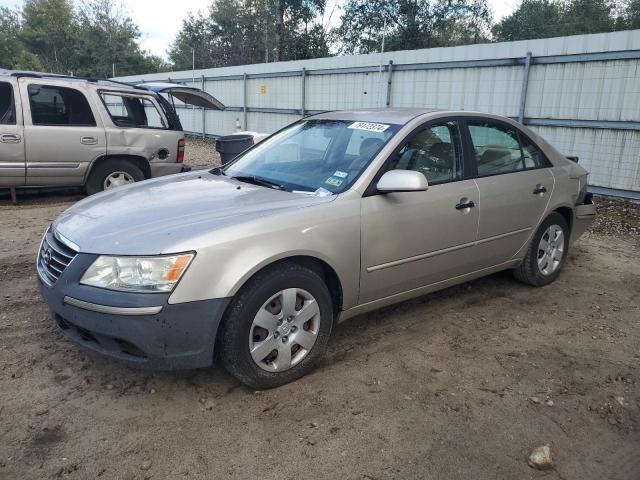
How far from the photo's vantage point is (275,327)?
120 inches

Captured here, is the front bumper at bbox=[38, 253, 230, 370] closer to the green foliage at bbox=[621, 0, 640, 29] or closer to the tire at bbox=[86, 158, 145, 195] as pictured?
the tire at bbox=[86, 158, 145, 195]

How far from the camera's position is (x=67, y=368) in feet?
10.8

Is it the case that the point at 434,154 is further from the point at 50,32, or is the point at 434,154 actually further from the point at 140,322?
the point at 50,32

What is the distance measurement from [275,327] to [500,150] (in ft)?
8.52

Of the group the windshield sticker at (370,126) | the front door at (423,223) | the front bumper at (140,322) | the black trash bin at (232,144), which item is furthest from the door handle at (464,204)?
the black trash bin at (232,144)

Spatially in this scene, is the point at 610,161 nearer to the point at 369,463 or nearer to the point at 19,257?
the point at 369,463

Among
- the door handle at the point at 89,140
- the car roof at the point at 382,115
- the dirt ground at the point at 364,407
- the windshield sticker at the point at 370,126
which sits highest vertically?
the car roof at the point at 382,115

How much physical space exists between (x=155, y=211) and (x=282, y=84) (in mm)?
12765

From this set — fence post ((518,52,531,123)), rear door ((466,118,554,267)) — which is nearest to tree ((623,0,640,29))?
fence post ((518,52,531,123))

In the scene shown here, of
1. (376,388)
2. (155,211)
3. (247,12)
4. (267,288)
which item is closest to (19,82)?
(155,211)

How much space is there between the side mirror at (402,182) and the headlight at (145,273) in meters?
1.33

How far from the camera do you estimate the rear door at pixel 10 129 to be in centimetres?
702

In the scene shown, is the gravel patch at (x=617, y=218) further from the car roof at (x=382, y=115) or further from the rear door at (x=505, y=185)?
the car roof at (x=382, y=115)

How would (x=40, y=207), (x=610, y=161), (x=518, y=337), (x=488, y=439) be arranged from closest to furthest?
1. (x=488, y=439)
2. (x=518, y=337)
3. (x=40, y=207)
4. (x=610, y=161)
